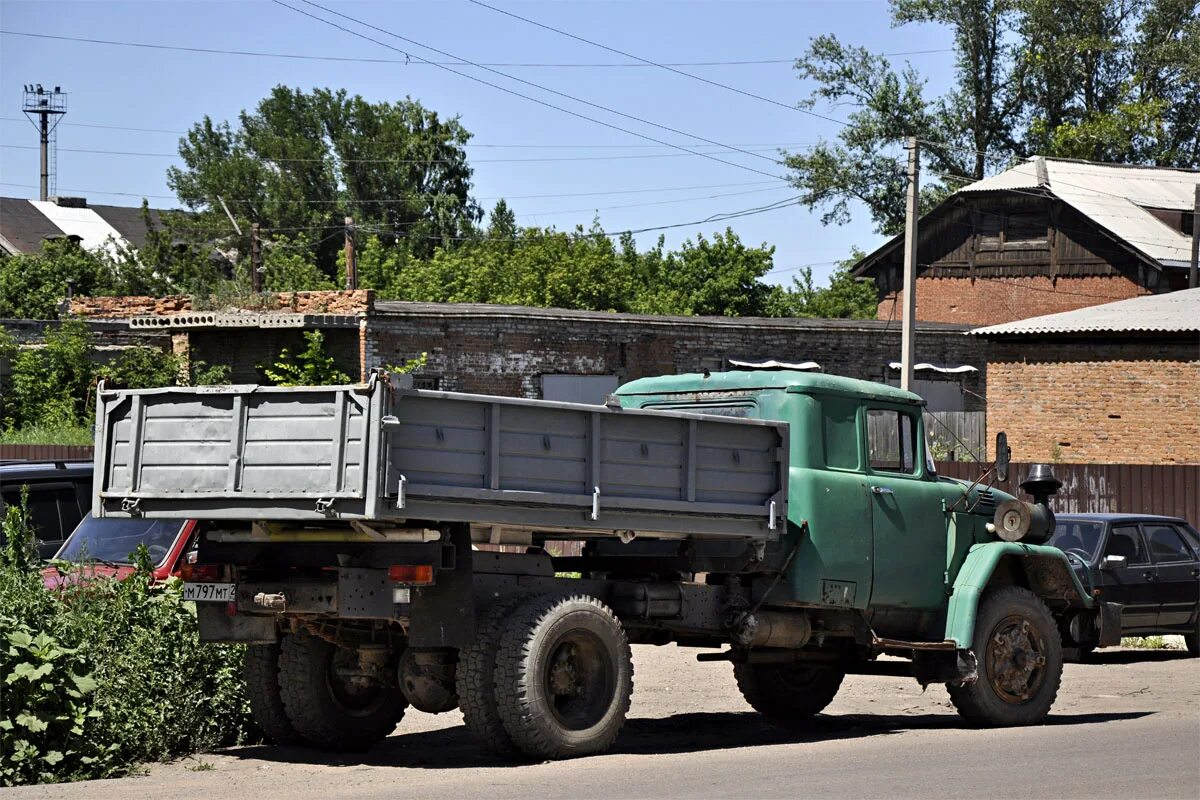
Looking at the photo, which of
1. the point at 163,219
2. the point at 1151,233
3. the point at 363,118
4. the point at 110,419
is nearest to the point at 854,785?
the point at 110,419

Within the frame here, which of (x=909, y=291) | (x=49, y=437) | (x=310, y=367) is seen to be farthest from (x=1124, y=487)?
(x=49, y=437)

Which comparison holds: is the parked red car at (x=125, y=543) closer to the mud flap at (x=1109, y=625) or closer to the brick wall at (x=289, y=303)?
the mud flap at (x=1109, y=625)

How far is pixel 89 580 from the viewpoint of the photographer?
1066 centimetres

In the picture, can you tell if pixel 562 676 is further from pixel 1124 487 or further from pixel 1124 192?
pixel 1124 192

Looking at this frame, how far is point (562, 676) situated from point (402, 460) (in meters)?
1.87

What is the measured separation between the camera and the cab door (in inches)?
446

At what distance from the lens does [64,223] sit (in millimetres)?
83562

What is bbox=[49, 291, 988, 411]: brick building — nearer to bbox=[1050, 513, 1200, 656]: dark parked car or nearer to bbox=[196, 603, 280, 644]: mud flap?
bbox=[1050, 513, 1200, 656]: dark parked car

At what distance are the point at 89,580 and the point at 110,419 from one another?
60.7 inches

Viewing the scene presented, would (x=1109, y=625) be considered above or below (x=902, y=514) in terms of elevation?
below

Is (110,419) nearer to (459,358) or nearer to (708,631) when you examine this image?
(708,631)

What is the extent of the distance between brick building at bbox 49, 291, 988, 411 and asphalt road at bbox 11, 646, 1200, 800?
1967 cm

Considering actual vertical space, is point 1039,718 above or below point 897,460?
below

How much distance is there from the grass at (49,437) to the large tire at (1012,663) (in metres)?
23.3
